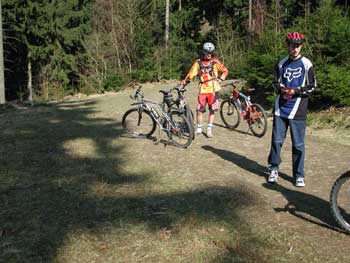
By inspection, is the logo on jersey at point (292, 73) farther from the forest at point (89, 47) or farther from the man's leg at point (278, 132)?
the forest at point (89, 47)

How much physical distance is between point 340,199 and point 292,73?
1997 mm

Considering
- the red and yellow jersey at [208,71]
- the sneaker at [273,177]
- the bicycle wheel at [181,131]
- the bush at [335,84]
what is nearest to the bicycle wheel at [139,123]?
the bicycle wheel at [181,131]

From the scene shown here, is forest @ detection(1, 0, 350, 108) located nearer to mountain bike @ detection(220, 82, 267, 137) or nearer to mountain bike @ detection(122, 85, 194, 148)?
mountain bike @ detection(220, 82, 267, 137)

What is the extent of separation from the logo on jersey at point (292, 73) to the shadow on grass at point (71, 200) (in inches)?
67.2

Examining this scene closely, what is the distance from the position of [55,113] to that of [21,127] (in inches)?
120

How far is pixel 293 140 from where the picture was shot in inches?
259

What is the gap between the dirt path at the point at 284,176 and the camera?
4992mm

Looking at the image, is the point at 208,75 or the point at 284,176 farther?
the point at 208,75

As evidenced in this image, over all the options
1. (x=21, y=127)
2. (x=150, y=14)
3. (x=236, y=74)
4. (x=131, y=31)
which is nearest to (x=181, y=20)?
(x=150, y=14)

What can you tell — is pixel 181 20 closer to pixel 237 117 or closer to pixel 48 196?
pixel 237 117

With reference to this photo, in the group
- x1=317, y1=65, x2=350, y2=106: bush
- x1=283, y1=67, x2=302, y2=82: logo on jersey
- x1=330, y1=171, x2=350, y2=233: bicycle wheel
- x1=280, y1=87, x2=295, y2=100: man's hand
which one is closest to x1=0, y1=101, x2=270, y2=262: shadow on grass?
x1=330, y1=171, x2=350, y2=233: bicycle wheel

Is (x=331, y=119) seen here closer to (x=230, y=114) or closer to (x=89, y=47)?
(x=230, y=114)

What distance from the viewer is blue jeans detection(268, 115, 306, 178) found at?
656cm

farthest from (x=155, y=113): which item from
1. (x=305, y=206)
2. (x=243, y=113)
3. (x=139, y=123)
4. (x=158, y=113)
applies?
(x=305, y=206)
